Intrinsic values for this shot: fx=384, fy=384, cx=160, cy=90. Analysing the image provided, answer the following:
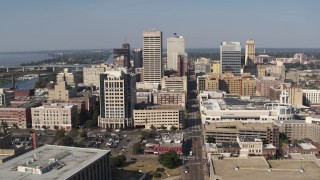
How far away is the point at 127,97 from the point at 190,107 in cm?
2000

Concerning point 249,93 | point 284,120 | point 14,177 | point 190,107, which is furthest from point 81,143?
point 249,93

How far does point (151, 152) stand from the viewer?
3834 centimetres

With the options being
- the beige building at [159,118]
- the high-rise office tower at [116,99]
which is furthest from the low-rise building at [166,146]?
the high-rise office tower at [116,99]

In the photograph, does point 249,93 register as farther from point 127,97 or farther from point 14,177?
point 14,177

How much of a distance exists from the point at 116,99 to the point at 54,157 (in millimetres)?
23459

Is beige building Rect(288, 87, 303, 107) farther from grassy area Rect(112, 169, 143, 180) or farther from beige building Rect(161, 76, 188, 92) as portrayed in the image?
grassy area Rect(112, 169, 143, 180)

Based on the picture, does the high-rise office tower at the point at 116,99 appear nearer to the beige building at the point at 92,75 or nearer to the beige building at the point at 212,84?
the beige building at the point at 212,84

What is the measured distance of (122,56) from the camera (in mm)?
98312

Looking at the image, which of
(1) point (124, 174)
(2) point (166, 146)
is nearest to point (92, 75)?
(2) point (166, 146)

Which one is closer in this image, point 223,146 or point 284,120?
point 223,146

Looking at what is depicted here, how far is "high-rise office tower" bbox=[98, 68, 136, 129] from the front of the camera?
48.5m

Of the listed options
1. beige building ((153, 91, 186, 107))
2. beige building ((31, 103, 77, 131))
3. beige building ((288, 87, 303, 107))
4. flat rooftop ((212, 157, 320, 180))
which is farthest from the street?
beige building ((31, 103, 77, 131))

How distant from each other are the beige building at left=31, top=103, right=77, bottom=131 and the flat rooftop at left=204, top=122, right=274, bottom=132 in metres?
18.7

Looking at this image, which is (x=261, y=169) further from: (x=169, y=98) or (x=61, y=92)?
(x=61, y=92)
